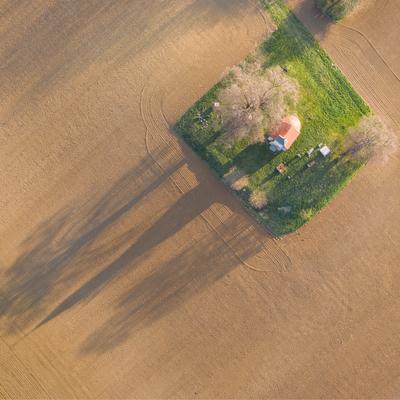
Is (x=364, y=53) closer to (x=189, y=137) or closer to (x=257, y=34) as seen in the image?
(x=257, y=34)

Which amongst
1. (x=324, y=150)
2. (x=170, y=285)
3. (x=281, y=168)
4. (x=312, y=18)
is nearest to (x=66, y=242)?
(x=170, y=285)

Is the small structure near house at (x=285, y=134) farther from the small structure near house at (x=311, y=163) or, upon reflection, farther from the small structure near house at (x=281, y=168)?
the small structure near house at (x=311, y=163)

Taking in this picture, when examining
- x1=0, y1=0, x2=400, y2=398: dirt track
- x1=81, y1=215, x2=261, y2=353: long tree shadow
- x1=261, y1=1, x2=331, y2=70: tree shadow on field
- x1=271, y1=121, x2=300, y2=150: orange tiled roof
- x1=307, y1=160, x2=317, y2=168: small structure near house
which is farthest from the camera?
x1=81, y1=215, x2=261, y2=353: long tree shadow

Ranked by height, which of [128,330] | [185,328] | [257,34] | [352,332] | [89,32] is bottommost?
[352,332]

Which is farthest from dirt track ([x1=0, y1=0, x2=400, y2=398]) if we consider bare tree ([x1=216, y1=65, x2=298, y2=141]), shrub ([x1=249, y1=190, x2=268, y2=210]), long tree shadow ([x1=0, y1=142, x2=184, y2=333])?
bare tree ([x1=216, y1=65, x2=298, y2=141])

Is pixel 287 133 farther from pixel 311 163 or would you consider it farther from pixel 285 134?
pixel 311 163

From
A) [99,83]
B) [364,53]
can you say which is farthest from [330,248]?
[99,83]

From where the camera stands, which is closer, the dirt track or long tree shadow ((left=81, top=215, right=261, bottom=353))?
the dirt track

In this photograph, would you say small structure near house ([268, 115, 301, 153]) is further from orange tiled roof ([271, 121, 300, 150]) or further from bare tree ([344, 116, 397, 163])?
bare tree ([344, 116, 397, 163])
